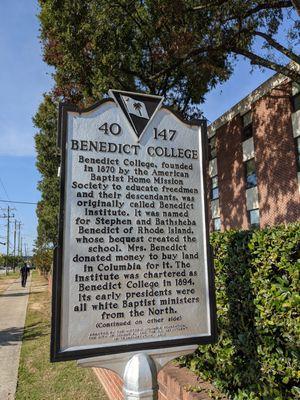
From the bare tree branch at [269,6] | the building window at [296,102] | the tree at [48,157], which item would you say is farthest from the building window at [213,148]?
the bare tree branch at [269,6]

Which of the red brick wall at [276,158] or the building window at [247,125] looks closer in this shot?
the red brick wall at [276,158]

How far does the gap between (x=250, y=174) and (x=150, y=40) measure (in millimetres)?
9798

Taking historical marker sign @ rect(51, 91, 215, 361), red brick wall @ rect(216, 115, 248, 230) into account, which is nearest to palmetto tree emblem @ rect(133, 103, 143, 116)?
historical marker sign @ rect(51, 91, 215, 361)

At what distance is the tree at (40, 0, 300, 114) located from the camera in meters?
10.7

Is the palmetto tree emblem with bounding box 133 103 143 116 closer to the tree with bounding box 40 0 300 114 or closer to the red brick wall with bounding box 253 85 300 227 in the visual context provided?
the tree with bounding box 40 0 300 114

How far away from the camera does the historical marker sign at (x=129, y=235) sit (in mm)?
Answer: 2812

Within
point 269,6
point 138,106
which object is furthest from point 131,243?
point 269,6

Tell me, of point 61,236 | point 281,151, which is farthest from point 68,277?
point 281,151

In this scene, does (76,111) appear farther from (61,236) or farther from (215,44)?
(215,44)

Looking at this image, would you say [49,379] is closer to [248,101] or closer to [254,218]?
[254,218]

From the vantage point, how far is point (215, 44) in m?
11.6

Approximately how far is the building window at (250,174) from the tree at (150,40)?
7.37m

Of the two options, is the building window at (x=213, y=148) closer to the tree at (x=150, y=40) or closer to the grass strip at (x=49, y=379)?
the tree at (x=150, y=40)

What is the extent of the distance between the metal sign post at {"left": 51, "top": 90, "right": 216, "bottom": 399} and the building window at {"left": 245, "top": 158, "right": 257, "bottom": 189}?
16.9 metres
